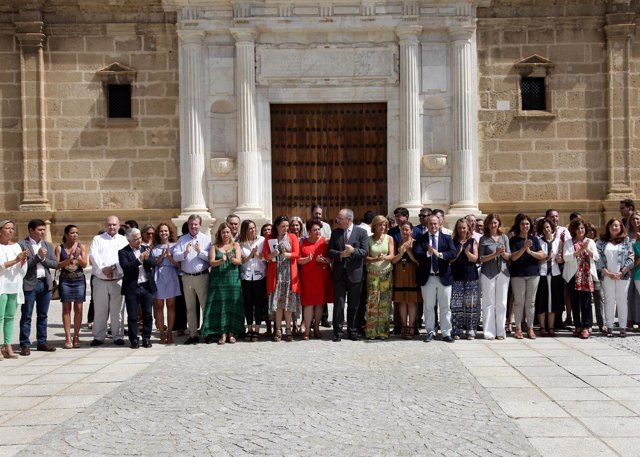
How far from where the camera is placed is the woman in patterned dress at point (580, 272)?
9898 millimetres

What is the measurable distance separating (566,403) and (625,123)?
405 inches

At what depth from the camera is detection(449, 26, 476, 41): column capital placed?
1477 cm

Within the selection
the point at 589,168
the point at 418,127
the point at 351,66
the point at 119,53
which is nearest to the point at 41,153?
the point at 119,53

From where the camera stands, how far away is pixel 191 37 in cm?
1477

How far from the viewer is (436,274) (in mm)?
9641

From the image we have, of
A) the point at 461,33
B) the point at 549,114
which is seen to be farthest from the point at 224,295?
the point at 549,114

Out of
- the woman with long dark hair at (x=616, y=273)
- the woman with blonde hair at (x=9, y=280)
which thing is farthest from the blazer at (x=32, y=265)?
the woman with long dark hair at (x=616, y=273)

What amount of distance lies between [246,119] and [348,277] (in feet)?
19.5

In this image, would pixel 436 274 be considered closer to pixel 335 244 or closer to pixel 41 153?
pixel 335 244

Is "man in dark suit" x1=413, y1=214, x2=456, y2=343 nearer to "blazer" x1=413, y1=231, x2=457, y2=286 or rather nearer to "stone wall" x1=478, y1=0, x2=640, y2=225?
"blazer" x1=413, y1=231, x2=457, y2=286

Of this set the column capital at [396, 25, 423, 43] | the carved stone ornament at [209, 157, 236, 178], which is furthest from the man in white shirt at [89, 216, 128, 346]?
the column capital at [396, 25, 423, 43]

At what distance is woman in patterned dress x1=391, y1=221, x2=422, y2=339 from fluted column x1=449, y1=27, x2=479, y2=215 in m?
5.03

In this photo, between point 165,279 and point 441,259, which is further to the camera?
point 165,279

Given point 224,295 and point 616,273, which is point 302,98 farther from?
point 616,273
